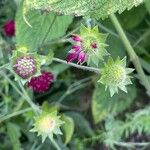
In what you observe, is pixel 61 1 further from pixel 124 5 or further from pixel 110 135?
pixel 110 135

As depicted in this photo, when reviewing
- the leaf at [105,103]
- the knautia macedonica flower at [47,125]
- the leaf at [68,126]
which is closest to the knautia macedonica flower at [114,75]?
the knautia macedonica flower at [47,125]

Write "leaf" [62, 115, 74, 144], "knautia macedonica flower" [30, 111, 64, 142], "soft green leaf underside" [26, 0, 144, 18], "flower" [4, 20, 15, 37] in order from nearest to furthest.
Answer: "soft green leaf underside" [26, 0, 144, 18]
"knautia macedonica flower" [30, 111, 64, 142]
"leaf" [62, 115, 74, 144]
"flower" [4, 20, 15, 37]

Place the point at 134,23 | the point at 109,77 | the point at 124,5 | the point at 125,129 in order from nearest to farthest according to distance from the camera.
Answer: the point at 124,5
the point at 109,77
the point at 125,129
the point at 134,23

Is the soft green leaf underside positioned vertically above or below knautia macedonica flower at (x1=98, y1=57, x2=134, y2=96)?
above

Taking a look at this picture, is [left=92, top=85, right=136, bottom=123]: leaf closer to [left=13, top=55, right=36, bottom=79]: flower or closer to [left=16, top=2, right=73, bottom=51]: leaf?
[left=16, top=2, right=73, bottom=51]: leaf

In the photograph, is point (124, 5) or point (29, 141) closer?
point (124, 5)

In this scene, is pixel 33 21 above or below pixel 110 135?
above

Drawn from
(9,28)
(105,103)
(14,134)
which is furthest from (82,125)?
(9,28)

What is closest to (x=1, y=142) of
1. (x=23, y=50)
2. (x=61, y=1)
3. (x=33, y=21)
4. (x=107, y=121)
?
(x=107, y=121)

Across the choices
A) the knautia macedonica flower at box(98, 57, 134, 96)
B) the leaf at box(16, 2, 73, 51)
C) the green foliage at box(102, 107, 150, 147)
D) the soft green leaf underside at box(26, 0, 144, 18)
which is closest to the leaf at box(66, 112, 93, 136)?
the green foliage at box(102, 107, 150, 147)
